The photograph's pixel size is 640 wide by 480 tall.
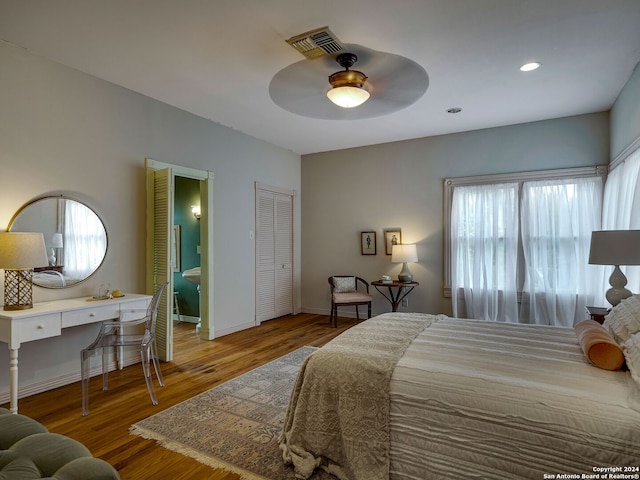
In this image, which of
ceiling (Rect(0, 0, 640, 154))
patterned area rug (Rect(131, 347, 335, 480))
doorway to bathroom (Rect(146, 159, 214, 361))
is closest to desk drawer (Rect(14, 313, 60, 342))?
patterned area rug (Rect(131, 347, 335, 480))

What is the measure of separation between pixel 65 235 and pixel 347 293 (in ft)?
12.3

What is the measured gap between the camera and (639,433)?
136 cm

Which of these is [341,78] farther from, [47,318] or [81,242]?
[47,318]

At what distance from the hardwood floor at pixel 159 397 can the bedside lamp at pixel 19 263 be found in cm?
83

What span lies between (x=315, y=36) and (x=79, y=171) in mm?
2459

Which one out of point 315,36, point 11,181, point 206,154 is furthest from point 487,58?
point 11,181

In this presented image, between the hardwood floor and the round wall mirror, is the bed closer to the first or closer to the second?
the hardwood floor

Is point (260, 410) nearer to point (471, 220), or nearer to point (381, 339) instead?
point (381, 339)

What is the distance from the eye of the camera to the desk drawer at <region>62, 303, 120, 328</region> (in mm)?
2858

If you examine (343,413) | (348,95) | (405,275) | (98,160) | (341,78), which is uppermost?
(341,78)

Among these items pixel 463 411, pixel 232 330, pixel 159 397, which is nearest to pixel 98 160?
pixel 159 397

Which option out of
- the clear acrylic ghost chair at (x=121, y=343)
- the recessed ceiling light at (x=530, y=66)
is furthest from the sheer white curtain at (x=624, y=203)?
the clear acrylic ghost chair at (x=121, y=343)

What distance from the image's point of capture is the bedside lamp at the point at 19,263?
2.62 m

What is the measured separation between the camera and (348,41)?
109 inches
